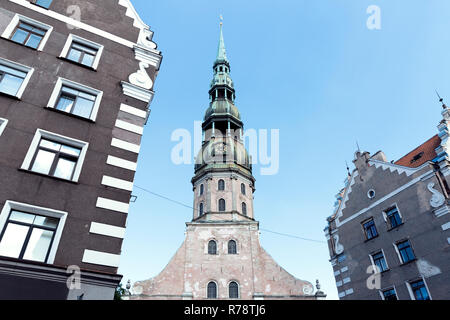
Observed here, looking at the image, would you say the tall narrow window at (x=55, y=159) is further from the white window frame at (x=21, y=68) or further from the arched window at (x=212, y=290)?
the arched window at (x=212, y=290)

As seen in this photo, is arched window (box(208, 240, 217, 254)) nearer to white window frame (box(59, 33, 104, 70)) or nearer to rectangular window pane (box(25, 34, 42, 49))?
white window frame (box(59, 33, 104, 70))

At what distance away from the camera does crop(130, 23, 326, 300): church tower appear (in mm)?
28891

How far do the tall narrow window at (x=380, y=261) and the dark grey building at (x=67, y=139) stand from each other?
1510cm

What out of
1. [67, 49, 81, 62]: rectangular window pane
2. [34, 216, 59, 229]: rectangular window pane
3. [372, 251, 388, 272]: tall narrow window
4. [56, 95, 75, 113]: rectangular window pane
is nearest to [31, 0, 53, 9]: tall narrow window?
[67, 49, 81, 62]: rectangular window pane

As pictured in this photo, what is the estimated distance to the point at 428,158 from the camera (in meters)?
17.5

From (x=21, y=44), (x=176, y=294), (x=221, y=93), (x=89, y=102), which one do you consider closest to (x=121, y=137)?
(x=89, y=102)

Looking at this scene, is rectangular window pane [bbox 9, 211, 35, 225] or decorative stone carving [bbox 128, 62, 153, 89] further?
decorative stone carving [bbox 128, 62, 153, 89]

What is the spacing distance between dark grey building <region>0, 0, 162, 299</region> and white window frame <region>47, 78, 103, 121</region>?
32 millimetres

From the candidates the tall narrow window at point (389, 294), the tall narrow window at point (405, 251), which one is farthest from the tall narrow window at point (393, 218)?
the tall narrow window at point (389, 294)

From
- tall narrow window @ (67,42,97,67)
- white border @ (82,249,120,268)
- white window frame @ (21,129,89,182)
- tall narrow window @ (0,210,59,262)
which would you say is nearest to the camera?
tall narrow window @ (0,210,59,262)
